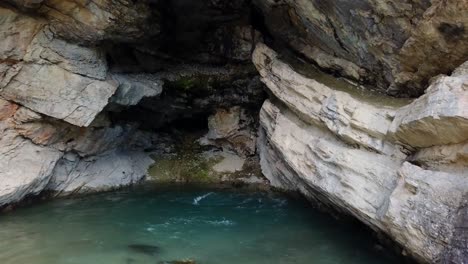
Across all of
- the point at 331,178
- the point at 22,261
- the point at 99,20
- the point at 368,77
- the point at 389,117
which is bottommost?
the point at 22,261

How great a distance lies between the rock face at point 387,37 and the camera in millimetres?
8891

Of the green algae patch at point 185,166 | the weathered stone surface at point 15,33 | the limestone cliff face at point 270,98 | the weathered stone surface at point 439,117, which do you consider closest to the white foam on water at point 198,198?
the green algae patch at point 185,166

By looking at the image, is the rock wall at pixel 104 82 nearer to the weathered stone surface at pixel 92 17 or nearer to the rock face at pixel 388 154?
the weathered stone surface at pixel 92 17

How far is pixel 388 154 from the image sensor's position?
29.7 feet

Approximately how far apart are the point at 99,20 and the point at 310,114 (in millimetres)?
6684

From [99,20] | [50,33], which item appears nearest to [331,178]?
[99,20]

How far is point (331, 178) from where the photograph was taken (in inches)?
408

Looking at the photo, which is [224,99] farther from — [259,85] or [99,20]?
[99,20]

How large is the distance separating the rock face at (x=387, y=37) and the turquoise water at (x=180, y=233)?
410 centimetres

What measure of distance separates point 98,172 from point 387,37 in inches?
435

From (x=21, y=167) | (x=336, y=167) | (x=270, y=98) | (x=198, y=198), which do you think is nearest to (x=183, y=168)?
(x=198, y=198)

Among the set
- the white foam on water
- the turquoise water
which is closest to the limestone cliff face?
the turquoise water

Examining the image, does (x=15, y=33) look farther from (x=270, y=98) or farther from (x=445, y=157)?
(x=445, y=157)

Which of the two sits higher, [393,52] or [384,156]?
[393,52]
